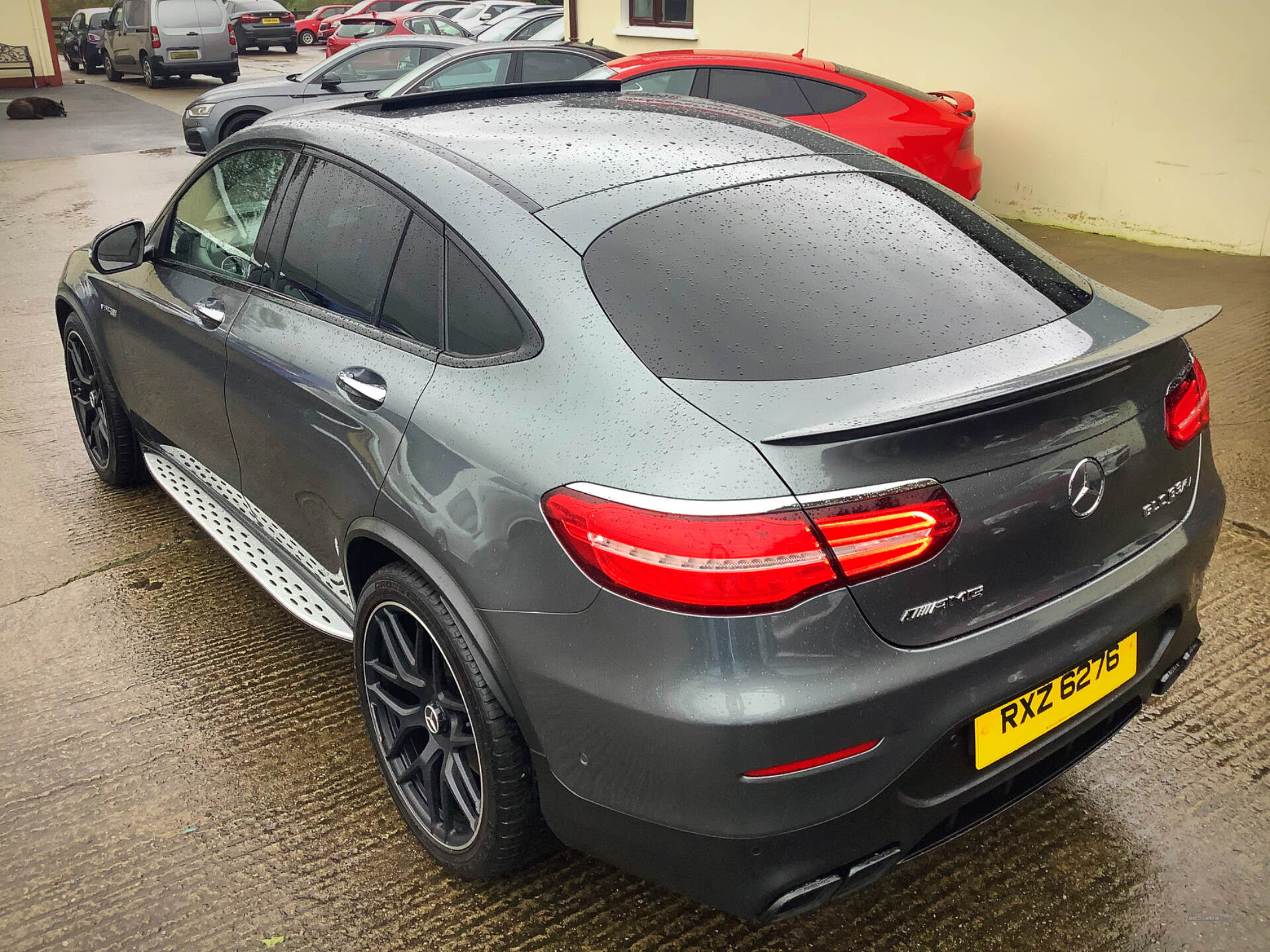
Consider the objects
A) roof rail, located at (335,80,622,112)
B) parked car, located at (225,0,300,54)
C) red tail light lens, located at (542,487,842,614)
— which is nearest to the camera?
red tail light lens, located at (542,487,842,614)

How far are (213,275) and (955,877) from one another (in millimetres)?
2676

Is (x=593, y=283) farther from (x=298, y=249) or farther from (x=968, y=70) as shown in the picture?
(x=968, y=70)

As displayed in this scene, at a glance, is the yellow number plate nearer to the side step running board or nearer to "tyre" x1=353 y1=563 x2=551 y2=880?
"tyre" x1=353 y1=563 x2=551 y2=880

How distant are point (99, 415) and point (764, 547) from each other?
→ 3.70 m

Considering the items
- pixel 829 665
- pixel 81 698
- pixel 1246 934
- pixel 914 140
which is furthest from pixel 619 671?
pixel 914 140

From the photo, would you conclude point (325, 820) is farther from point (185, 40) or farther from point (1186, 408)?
point (185, 40)

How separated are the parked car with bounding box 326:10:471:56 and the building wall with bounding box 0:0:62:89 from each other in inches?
238

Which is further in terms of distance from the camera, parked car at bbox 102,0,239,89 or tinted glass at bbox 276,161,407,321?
parked car at bbox 102,0,239,89

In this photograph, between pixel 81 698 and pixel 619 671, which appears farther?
pixel 81 698

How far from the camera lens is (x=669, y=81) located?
7.89m

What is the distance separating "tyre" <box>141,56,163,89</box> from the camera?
23.0m

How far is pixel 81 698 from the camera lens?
3189 mm

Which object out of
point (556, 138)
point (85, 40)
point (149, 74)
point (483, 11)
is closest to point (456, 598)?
point (556, 138)

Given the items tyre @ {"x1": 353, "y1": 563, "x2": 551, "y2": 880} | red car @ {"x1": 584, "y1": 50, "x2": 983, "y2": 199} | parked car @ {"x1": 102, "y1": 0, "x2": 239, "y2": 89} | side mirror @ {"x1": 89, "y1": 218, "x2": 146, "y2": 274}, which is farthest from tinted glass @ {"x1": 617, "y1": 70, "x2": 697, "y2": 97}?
parked car @ {"x1": 102, "y1": 0, "x2": 239, "y2": 89}
